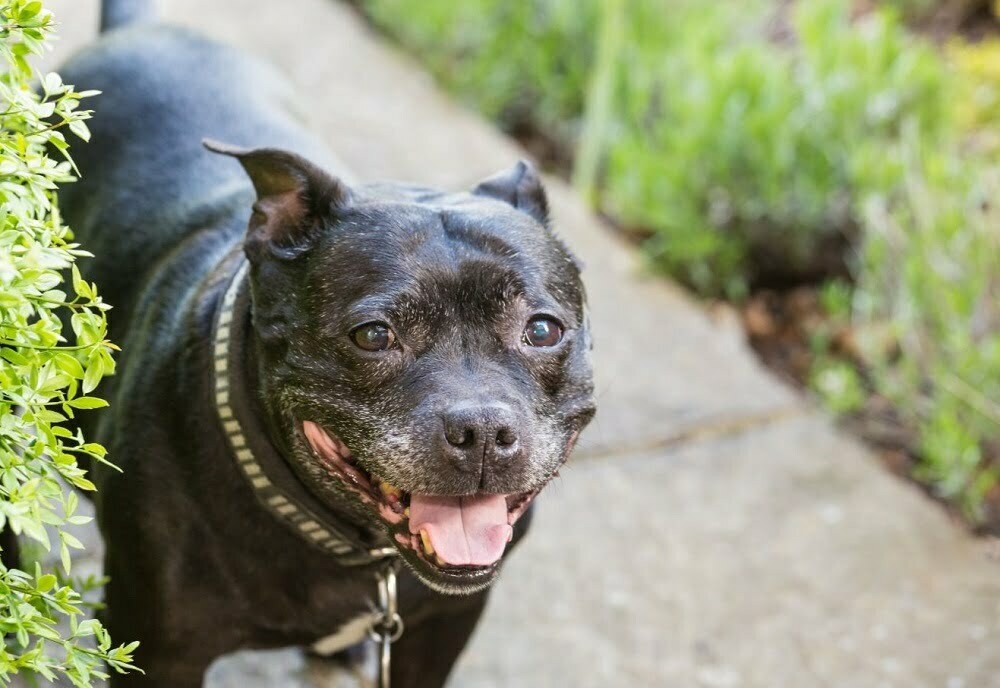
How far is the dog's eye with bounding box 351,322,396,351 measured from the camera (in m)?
2.48

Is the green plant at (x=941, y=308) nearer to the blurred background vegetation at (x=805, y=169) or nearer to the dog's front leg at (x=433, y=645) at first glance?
the blurred background vegetation at (x=805, y=169)

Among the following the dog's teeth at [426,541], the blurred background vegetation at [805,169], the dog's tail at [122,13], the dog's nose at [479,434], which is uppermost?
the dog's nose at [479,434]

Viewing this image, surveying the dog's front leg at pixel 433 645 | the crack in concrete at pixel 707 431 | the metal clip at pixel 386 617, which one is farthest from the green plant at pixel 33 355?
the crack in concrete at pixel 707 431

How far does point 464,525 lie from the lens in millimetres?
2484

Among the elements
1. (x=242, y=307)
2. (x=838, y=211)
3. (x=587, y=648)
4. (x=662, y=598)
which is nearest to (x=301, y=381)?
(x=242, y=307)

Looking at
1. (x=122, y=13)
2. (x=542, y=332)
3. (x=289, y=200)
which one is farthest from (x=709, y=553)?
(x=122, y=13)

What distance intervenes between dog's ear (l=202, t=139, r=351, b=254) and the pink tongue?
1.95 ft

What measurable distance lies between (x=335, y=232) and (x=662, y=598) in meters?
2.04

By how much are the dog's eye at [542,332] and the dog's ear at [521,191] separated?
0.36m

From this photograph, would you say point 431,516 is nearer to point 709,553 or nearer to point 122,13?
point 709,553

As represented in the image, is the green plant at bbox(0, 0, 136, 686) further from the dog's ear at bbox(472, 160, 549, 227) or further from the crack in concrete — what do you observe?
the crack in concrete

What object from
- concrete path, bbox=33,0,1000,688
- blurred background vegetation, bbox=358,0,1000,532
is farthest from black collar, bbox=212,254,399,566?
blurred background vegetation, bbox=358,0,1000,532

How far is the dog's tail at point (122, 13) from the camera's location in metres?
4.01

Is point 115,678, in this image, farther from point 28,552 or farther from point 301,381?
point 301,381
